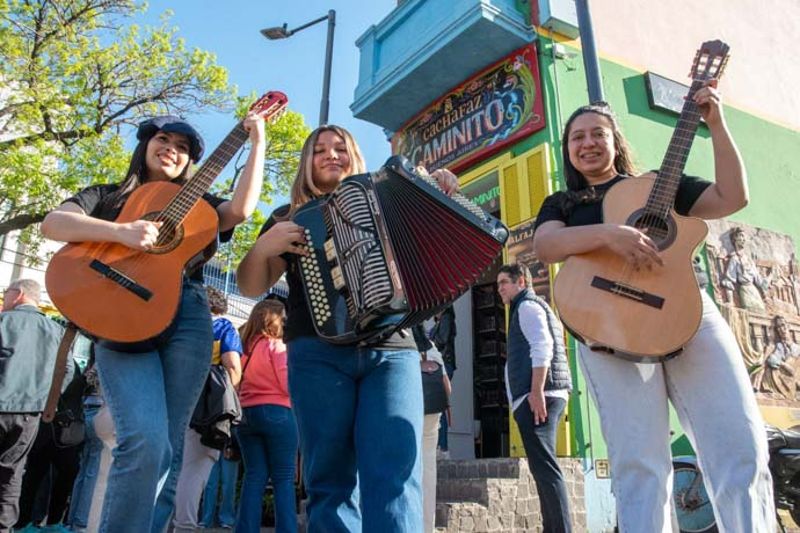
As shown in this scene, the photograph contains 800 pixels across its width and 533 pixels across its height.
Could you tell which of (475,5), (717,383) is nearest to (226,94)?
(475,5)

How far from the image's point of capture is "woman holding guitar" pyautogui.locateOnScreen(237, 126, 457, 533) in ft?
6.80

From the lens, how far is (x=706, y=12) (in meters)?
10.3

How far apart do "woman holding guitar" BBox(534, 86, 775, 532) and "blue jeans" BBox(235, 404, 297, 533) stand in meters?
2.54

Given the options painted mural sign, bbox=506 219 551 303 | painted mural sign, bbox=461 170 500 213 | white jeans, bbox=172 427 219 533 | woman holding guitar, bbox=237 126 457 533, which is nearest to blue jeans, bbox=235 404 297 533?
white jeans, bbox=172 427 219 533

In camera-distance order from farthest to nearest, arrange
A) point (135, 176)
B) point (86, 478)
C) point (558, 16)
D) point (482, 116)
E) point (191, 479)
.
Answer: point (482, 116)
point (558, 16)
point (86, 478)
point (191, 479)
point (135, 176)

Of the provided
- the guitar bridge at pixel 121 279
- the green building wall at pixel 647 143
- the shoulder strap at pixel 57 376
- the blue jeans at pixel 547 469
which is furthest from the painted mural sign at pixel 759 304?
the shoulder strap at pixel 57 376

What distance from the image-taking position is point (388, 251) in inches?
83.0

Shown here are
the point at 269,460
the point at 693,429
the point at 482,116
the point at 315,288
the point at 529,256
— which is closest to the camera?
the point at 315,288

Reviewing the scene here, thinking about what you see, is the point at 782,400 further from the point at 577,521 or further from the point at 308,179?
the point at 308,179

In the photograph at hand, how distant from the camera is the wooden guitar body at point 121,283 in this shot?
7.85 ft

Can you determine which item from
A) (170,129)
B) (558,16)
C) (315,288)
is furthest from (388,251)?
(558,16)

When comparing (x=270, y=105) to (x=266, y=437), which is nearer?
(x=270, y=105)

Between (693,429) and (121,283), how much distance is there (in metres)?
2.35

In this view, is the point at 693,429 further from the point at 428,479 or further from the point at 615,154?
the point at 428,479
